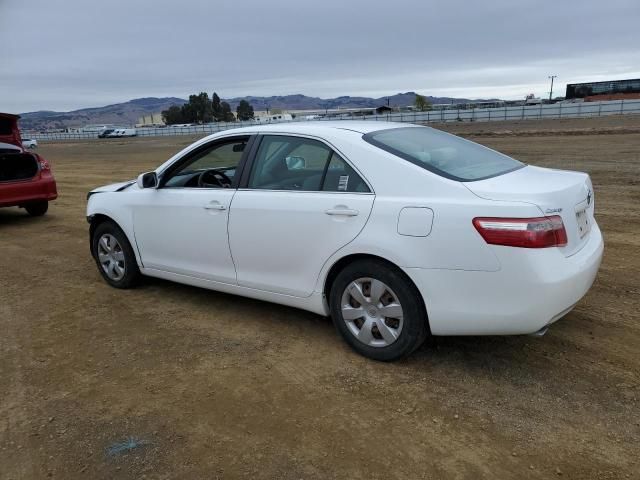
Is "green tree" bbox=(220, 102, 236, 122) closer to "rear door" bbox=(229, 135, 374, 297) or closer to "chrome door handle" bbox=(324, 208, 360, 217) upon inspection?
"rear door" bbox=(229, 135, 374, 297)

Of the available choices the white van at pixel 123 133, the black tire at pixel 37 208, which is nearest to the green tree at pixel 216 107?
the white van at pixel 123 133

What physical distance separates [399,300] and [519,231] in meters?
0.88

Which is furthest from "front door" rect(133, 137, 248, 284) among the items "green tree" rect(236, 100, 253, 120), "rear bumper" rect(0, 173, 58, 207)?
"green tree" rect(236, 100, 253, 120)

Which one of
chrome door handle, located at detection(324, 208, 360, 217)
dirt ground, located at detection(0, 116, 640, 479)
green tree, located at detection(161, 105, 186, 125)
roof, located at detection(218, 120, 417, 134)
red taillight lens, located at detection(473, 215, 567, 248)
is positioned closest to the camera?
dirt ground, located at detection(0, 116, 640, 479)

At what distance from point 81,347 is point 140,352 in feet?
1.74

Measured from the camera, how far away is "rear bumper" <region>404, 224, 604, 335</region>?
127 inches

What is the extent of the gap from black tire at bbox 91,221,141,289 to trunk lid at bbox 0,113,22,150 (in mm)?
5362

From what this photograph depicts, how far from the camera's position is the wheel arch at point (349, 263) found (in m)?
3.59

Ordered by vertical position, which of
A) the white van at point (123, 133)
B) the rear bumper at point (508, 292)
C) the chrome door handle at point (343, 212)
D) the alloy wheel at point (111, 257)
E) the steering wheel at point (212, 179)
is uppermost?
the steering wheel at point (212, 179)

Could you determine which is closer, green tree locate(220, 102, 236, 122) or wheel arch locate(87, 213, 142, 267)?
wheel arch locate(87, 213, 142, 267)

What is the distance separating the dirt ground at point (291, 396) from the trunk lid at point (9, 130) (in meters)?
5.60

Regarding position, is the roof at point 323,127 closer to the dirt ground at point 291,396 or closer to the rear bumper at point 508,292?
the rear bumper at point 508,292

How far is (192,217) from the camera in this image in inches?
187

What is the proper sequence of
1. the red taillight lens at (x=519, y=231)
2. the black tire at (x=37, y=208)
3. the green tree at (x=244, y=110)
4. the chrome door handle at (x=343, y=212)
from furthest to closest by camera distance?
1. the green tree at (x=244, y=110)
2. the black tire at (x=37, y=208)
3. the chrome door handle at (x=343, y=212)
4. the red taillight lens at (x=519, y=231)
